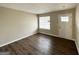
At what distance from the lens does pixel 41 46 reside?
203 cm

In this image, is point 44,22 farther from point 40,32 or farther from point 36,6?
point 36,6

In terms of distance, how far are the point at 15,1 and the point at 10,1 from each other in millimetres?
57

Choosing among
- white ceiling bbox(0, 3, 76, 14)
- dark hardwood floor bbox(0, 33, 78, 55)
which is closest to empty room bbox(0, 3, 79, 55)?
dark hardwood floor bbox(0, 33, 78, 55)

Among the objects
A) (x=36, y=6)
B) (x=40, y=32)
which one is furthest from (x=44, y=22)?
(x=36, y=6)

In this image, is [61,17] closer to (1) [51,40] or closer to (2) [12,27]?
(1) [51,40]

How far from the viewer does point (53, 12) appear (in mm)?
2176

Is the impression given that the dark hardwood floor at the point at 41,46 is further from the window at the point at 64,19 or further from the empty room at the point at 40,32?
the window at the point at 64,19

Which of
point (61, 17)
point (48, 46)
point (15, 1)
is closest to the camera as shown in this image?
point (15, 1)

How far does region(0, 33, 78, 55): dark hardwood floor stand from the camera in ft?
6.27

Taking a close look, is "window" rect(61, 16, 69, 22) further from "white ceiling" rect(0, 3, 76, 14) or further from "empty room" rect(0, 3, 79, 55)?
"white ceiling" rect(0, 3, 76, 14)

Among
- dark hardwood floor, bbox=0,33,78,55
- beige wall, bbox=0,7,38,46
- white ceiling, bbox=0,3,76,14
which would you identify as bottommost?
dark hardwood floor, bbox=0,33,78,55

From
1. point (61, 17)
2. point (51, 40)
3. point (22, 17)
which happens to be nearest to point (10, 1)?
point (22, 17)

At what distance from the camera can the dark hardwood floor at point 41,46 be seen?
191 centimetres

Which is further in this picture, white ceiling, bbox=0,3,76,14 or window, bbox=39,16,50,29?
window, bbox=39,16,50,29
